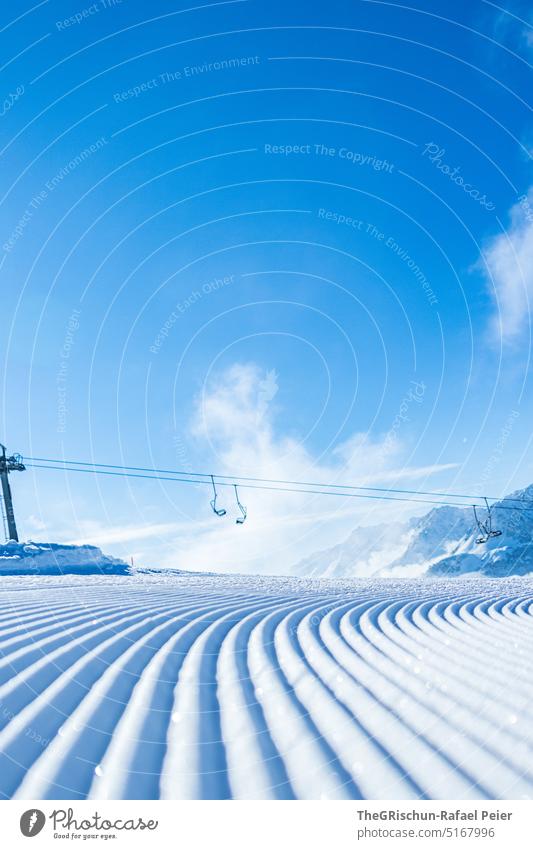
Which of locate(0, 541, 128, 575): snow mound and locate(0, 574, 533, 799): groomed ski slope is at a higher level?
locate(0, 574, 533, 799): groomed ski slope

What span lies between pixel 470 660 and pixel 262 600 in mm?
7360

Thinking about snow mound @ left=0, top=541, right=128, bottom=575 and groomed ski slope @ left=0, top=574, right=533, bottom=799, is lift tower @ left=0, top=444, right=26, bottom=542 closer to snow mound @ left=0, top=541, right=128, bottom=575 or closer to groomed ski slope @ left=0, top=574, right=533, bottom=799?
snow mound @ left=0, top=541, right=128, bottom=575

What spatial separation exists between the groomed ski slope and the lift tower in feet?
77.2

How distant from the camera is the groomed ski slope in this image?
3.66 metres

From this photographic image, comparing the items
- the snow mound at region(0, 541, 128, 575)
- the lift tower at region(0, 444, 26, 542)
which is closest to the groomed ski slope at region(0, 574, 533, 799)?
the snow mound at region(0, 541, 128, 575)

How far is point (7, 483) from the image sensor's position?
31.4 m

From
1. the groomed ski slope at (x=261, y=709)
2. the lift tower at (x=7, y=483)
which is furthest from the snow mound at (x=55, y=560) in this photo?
the groomed ski slope at (x=261, y=709)

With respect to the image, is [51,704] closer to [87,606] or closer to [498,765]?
[498,765]

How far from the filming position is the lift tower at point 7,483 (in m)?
30.2

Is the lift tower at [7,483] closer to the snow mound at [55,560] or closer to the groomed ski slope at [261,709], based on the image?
the snow mound at [55,560]

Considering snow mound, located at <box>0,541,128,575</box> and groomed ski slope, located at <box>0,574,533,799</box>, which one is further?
snow mound, located at <box>0,541,128,575</box>

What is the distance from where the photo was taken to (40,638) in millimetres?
7129

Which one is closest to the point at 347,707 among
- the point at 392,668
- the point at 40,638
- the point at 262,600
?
the point at 392,668

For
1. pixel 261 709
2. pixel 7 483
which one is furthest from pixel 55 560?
pixel 261 709
